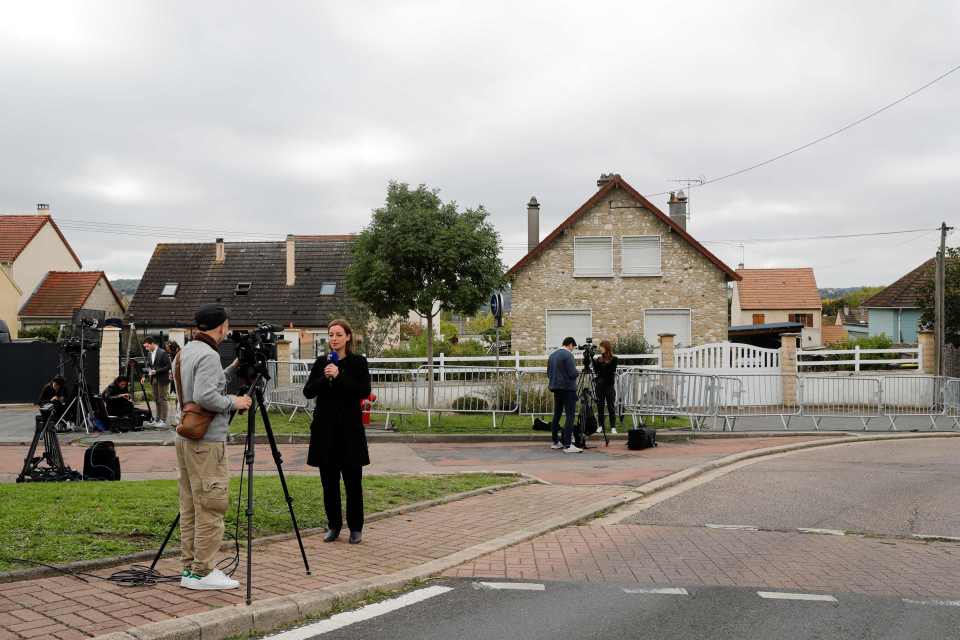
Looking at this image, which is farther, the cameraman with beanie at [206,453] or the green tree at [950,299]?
the green tree at [950,299]

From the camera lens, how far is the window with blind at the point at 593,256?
1353 inches

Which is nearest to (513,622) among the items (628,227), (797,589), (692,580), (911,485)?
(692,580)

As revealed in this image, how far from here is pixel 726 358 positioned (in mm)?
24766

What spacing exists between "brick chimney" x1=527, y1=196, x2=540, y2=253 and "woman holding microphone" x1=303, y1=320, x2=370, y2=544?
32439 mm

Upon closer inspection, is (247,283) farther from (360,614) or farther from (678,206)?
Result: (360,614)

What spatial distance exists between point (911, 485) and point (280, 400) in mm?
12562

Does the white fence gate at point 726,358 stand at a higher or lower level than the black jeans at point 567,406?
higher

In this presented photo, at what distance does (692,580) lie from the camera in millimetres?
6504

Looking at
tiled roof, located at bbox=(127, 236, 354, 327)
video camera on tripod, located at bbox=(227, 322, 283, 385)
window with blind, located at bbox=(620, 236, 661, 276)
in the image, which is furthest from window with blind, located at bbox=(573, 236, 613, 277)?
video camera on tripod, located at bbox=(227, 322, 283, 385)

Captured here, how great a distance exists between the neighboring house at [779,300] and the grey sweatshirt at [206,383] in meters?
63.7

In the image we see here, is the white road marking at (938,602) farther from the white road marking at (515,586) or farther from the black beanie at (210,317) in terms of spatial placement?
the black beanie at (210,317)

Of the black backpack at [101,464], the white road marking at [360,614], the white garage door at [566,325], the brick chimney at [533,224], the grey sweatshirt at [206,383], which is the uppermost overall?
the brick chimney at [533,224]

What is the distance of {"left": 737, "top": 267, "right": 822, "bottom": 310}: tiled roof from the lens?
6700 centimetres

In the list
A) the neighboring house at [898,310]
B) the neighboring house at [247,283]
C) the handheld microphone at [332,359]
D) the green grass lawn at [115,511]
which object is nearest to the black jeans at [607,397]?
the green grass lawn at [115,511]
